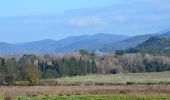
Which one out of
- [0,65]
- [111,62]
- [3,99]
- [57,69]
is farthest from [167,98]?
[111,62]

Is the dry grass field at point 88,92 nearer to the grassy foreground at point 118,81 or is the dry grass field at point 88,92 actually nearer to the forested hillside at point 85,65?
the grassy foreground at point 118,81

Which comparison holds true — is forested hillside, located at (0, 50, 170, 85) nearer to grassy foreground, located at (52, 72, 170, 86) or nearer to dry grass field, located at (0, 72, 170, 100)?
grassy foreground, located at (52, 72, 170, 86)

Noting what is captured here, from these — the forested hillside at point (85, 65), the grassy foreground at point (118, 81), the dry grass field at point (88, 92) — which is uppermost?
the forested hillside at point (85, 65)

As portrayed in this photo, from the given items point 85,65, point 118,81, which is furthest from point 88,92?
point 85,65

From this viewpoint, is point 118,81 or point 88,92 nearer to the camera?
point 88,92

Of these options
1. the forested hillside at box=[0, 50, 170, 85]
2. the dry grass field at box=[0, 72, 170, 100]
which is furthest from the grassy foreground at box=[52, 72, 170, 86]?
the forested hillside at box=[0, 50, 170, 85]

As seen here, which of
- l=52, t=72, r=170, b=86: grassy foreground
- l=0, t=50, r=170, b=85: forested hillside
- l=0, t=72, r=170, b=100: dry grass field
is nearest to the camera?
l=0, t=72, r=170, b=100: dry grass field

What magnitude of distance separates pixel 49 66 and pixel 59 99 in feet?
337

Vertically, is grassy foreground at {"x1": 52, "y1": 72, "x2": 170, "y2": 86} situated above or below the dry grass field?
below

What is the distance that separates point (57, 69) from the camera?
142m

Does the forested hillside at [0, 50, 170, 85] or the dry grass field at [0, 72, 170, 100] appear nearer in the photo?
the dry grass field at [0, 72, 170, 100]

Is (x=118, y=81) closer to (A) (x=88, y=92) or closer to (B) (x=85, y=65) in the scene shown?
(A) (x=88, y=92)

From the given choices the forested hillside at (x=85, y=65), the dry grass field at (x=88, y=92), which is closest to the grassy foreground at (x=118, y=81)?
the dry grass field at (x=88, y=92)

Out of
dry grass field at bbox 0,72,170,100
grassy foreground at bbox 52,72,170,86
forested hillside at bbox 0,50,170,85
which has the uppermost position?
forested hillside at bbox 0,50,170,85
